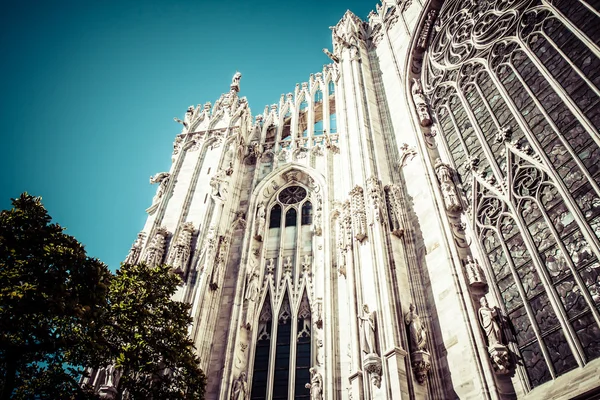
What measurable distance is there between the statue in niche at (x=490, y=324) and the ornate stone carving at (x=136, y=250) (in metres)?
9.77

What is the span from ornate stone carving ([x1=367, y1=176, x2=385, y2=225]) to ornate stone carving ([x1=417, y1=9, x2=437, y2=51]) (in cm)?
711

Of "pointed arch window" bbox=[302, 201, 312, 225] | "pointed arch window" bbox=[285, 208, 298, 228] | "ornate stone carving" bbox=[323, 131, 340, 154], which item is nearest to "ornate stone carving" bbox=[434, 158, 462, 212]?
"pointed arch window" bbox=[302, 201, 312, 225]

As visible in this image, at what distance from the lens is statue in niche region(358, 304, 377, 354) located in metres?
8.77

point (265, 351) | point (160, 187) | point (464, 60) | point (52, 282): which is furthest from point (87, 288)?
point (464, 60)

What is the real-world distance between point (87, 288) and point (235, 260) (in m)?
7.21

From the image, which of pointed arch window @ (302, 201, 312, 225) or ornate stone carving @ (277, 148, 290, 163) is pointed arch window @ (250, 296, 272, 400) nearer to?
pointed arch window @ (302, 201, 312, 225)

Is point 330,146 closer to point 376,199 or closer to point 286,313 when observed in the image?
point 376,199

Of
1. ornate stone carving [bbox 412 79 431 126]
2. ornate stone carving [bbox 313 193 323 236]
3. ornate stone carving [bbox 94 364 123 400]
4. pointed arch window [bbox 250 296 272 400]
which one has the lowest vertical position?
ornate stone carving [bbox 94 364 123 400]

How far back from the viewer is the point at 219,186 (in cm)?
1520

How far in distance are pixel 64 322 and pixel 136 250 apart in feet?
20.8

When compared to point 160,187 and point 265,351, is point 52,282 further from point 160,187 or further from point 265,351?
point 160,187

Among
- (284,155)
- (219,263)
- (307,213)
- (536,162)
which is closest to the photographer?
(536,162)

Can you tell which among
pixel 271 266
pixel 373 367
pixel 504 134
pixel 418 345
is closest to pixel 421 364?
pixel 418 345

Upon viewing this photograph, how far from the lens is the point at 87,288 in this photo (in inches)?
293
